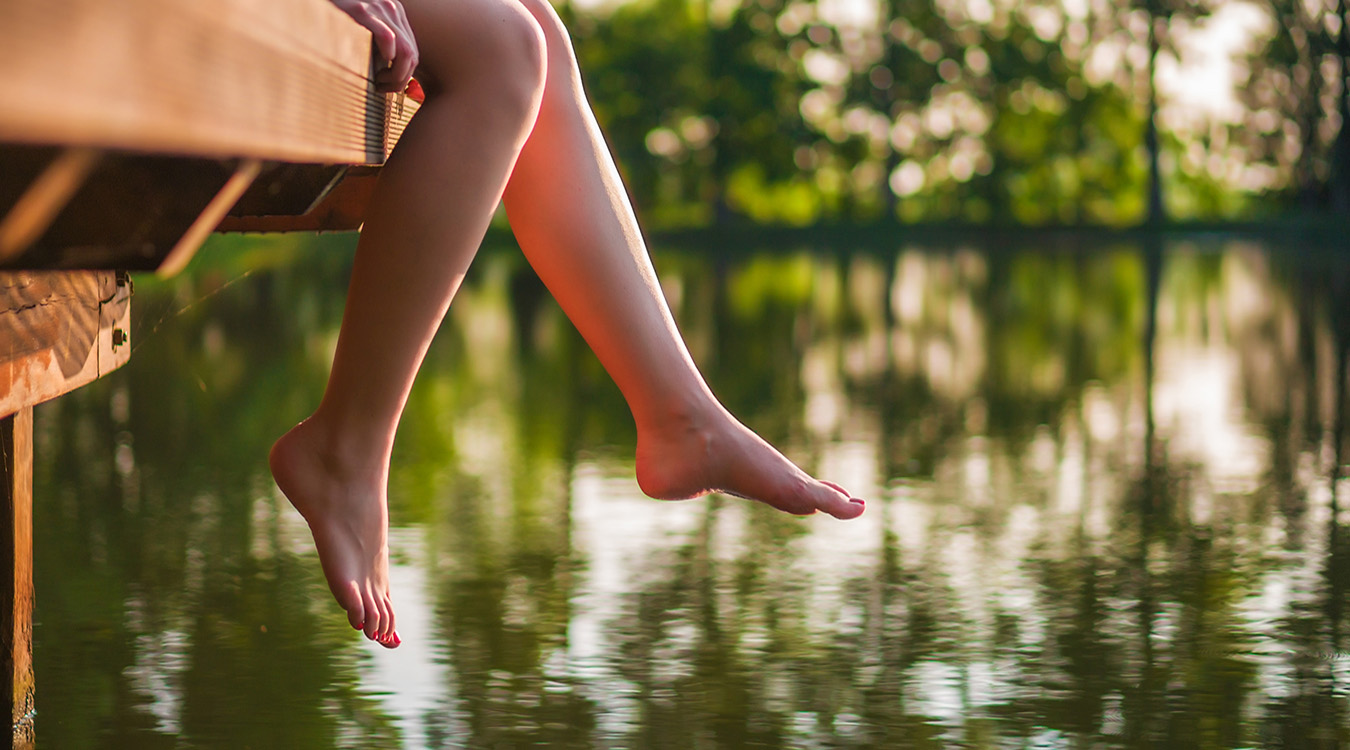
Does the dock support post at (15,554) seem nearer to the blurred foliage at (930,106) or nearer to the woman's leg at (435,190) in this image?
the woman's leg at (435,190)

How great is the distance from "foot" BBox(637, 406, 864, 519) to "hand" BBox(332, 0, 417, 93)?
0.66 m

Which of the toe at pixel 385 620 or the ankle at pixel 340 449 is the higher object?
the ankle at pixel 340 449

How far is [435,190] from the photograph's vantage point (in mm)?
1688

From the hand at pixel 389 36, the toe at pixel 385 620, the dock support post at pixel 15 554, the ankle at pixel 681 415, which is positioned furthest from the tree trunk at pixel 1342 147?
the hand at pixel 389 36

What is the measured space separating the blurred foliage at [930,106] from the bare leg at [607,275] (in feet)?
135

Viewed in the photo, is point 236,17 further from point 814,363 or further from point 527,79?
point 814,363

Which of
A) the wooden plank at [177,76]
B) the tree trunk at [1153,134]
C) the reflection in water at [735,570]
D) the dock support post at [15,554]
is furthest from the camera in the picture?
the tree trunk at [1153,134]

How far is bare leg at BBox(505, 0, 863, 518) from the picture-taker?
1.96m

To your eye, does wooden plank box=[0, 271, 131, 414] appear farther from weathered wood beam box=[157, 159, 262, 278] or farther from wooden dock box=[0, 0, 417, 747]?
weathered wood beam box=[157, 159, 262, 278]

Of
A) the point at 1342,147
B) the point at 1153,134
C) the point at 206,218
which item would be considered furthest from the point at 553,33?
the point at 1342,147

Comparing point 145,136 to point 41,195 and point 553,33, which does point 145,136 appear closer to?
point 41,195

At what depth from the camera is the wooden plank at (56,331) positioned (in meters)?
1.77

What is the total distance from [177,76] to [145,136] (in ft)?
0.18

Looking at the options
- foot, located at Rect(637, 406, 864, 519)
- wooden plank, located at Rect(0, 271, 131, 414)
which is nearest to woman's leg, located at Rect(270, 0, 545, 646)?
wooden plank, located at Rect(0, 271, 131, 414)
